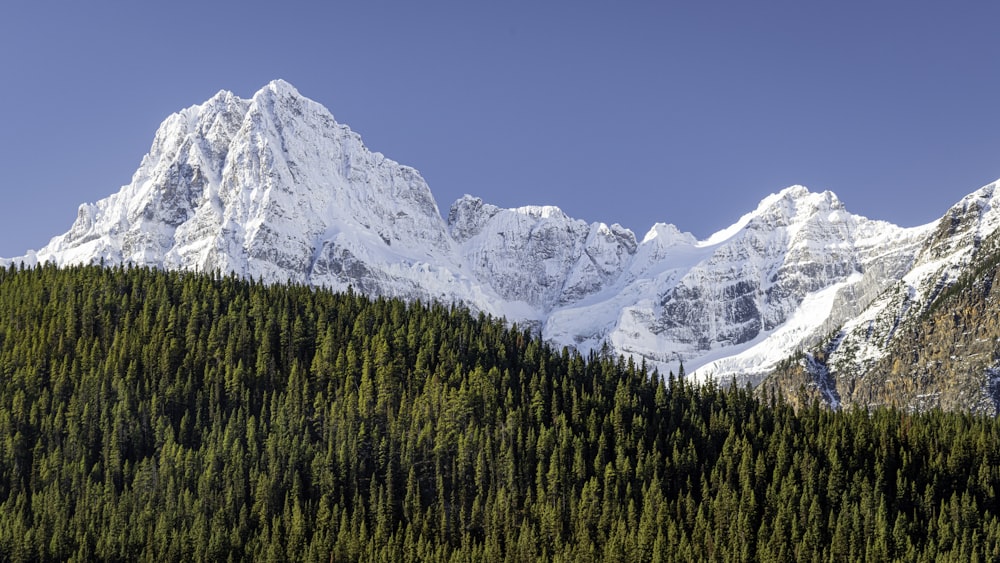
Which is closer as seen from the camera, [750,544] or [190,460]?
[750,544]

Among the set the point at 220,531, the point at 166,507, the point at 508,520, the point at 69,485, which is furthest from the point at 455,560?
the point at 69,485

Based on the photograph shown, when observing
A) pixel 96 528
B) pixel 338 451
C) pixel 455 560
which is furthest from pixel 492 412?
pixel 96 528

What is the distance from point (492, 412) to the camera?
200m

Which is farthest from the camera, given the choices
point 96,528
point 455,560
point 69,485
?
point 69,485

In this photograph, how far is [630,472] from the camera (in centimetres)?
18375

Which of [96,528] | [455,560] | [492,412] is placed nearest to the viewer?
[455,560]

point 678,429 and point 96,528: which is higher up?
point 678,429

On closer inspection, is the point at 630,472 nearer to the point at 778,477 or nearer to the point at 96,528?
the point at 778,477

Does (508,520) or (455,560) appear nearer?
(455,560)

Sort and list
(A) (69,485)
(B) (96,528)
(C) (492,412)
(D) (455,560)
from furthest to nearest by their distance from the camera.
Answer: (C) (492,412) → (A) (69,485) → (B) (96,528) → (D) (455,560)

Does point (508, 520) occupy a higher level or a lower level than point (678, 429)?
lower

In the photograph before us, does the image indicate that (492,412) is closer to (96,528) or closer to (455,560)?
(455,560)

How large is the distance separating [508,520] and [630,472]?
20.2 metres

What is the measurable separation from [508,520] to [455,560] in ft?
49.2
